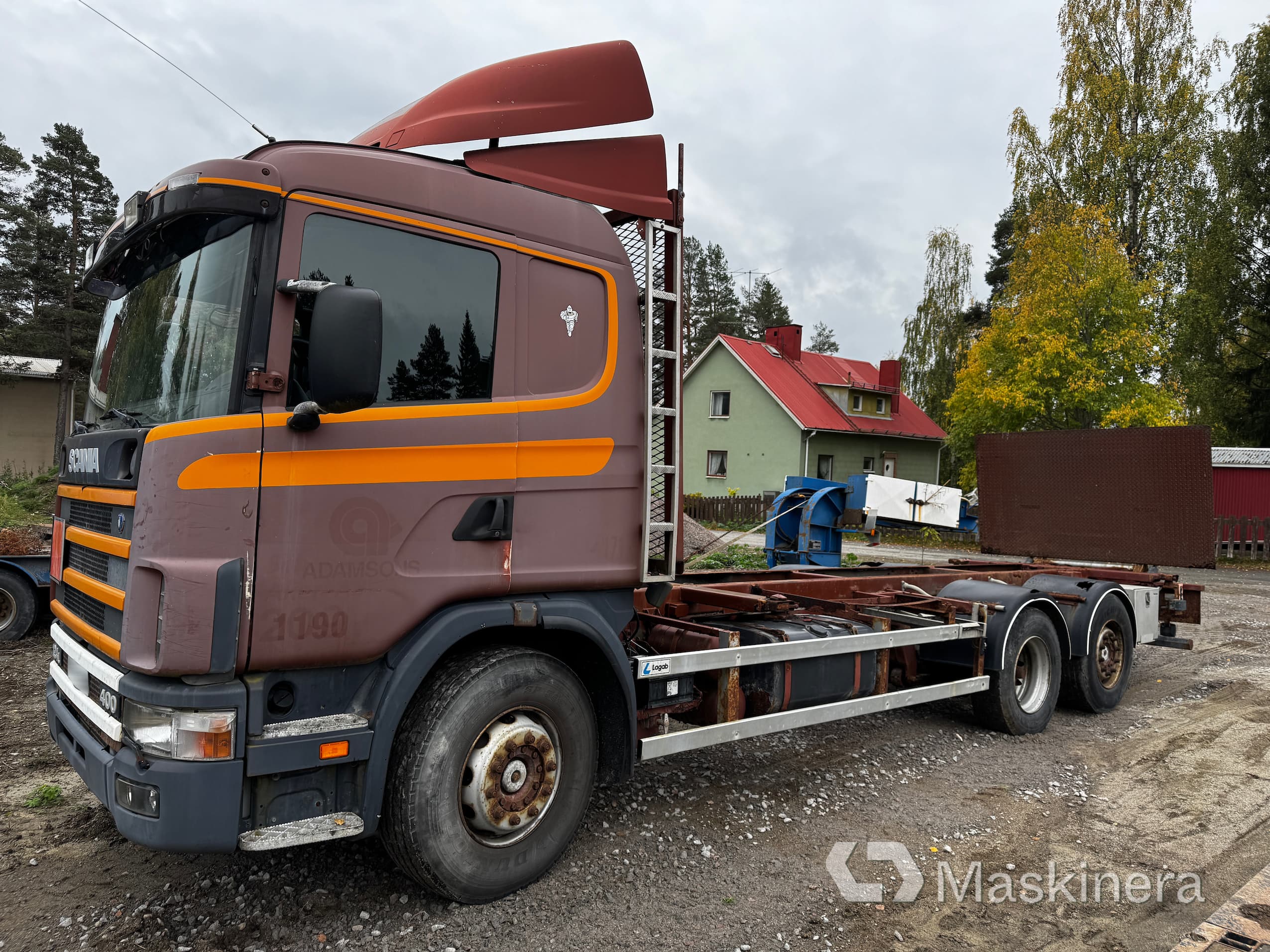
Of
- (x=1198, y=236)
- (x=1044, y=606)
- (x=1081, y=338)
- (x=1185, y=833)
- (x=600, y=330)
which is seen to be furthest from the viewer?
(x=1198, y=236)

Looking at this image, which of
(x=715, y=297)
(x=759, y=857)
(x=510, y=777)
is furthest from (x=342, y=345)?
(x=715, y=297)

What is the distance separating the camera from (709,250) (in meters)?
59.4

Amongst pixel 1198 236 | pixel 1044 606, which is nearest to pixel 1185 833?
pixel 1044 606

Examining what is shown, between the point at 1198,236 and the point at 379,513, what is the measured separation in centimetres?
3225

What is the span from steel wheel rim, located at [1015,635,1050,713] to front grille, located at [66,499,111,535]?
19.3ft

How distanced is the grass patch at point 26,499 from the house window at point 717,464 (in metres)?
23.1

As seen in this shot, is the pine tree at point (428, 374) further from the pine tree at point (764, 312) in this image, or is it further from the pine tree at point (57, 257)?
the pine tree at point (764, 312)

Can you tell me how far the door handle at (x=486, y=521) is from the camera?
11.4ft

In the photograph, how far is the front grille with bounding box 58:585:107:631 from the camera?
131 inches

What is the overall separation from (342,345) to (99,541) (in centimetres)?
136

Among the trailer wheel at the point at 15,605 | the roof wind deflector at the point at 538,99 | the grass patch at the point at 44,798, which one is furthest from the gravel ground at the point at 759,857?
the roof wind deflector at the point at 538,99

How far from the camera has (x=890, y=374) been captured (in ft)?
123

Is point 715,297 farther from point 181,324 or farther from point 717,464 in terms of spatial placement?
point 181,324

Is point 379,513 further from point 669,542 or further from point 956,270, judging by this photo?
point 956,270
